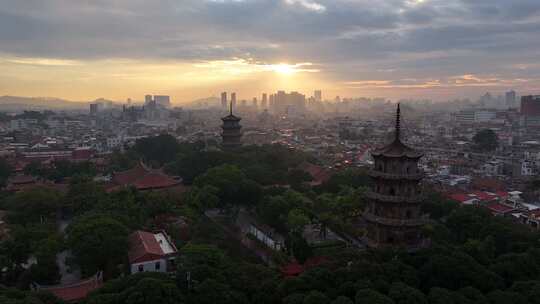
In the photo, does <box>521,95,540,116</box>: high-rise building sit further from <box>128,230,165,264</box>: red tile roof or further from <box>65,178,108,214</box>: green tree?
<box>128,230,165,264</box>: red tile roof

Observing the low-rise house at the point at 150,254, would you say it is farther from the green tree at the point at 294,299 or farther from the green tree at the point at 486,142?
the green tree at the point at 486,142

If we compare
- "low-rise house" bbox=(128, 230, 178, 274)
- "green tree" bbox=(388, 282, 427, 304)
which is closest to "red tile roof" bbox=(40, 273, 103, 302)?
"low-rise house" bbox=(128, 230, 178, 274)

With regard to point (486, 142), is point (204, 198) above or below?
below

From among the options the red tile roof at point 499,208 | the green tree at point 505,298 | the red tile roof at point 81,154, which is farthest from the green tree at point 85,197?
the red tile roof at point 81,154

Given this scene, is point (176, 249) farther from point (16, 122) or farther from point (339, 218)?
point (16, 122)

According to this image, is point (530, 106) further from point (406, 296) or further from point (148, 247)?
point (148, 247)

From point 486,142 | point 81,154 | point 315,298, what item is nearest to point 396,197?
point 315,298

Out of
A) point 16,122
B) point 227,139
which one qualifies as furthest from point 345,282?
point 16,122
